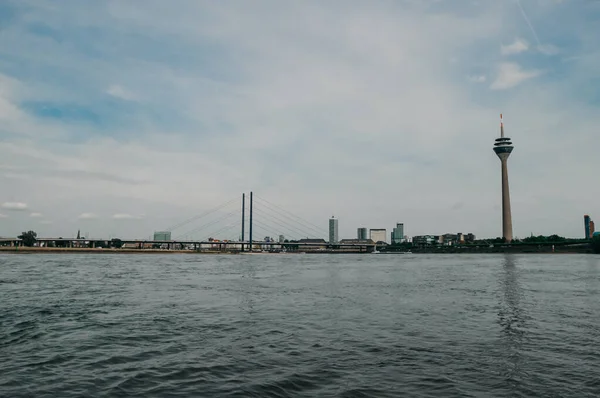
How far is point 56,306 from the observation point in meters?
22.6

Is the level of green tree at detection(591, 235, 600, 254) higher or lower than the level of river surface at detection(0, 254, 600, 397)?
higher

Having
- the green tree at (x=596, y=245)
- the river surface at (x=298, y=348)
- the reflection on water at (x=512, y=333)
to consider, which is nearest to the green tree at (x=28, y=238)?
the river surface at (x=298, y=348)

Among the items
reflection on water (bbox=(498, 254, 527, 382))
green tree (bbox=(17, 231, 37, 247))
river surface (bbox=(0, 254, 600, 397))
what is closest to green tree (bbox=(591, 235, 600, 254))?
reflection on water (bbox=(498, 254, 527, 382))

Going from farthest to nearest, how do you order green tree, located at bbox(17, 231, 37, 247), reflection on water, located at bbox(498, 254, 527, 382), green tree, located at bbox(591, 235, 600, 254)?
green tree, located at bbox(17, 231, 37, 247) < green tree, located at bbox(591, 235, 600, 254) < reflection on water, located at bbox(498, 254, 527, 382)

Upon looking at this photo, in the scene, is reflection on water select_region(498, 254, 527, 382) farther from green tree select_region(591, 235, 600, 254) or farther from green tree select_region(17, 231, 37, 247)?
green tree select_region(17, 231, 37, 247)

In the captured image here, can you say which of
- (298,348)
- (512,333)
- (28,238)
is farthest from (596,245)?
(28,238)

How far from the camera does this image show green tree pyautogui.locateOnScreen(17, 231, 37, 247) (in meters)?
184

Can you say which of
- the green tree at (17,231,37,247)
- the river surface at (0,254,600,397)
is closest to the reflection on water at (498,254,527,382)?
the river surface at (0,254,600,397)

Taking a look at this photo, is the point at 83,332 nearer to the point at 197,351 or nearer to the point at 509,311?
the point at 197,351

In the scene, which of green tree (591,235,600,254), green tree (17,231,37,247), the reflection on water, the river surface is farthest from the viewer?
green tree (17,231,37,247)

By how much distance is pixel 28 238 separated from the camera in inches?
7239

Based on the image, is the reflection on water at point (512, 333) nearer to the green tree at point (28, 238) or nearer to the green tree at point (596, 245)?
the green tree at point (596, 245)

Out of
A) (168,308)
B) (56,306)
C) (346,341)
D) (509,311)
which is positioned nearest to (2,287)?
(56,306)

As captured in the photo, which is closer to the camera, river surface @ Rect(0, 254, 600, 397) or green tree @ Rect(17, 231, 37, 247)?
river surface @ Rect(0, 254, 600, 397)
